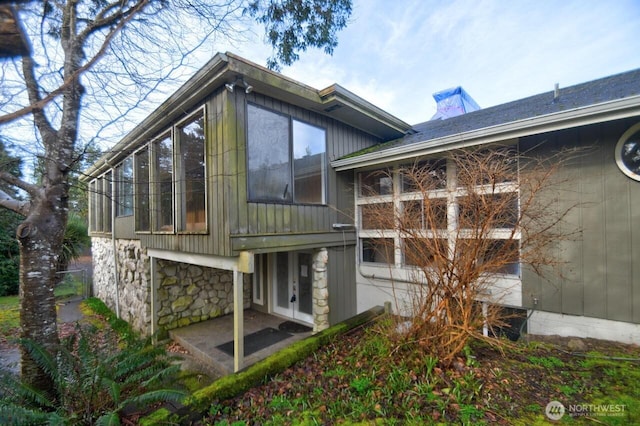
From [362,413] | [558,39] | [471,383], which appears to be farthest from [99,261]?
[558,39]

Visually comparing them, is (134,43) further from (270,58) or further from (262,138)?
(270,58)

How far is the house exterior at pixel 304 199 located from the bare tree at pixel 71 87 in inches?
19.1

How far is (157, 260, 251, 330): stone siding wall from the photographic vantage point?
6.00m

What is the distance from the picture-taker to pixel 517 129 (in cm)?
386

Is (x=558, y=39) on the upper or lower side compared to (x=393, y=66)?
lower

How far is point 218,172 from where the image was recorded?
13.5 ft

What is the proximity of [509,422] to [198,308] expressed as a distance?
6.32 m

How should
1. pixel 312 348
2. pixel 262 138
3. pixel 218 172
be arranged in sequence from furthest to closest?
pixel 262 138 → pixel 218 172 → pixel 312 348

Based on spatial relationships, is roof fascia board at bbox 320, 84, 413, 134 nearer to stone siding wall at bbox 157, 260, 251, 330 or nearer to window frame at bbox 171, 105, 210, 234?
window frame at bbox 171, 105, 210, 234

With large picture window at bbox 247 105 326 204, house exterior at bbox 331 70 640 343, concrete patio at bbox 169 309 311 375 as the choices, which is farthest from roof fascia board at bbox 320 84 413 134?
concrete patio at bbox 169 309 311 375

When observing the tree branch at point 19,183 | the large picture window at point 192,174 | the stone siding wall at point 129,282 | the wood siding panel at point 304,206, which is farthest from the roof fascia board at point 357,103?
the stone siding wall at point 129,282

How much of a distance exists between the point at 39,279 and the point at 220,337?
3339 mm

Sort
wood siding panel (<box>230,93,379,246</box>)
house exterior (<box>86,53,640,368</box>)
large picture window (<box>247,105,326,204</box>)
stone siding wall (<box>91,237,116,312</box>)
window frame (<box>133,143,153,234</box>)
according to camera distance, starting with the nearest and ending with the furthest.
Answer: house exterior (<box>86,53,640,368</box>), wood siding panel (<box>230,93,379,246</box>), large picture window (<box>247,105,326,204</box>), window frame (<box>133,143,153,234</box>), stone siding wall (<box>91,237,116,312</box>)

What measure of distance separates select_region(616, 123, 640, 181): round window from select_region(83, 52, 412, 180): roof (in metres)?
3.75
